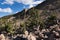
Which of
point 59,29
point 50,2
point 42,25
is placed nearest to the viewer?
point 59,29

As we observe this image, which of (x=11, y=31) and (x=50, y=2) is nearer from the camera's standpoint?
(x=11, y=31)

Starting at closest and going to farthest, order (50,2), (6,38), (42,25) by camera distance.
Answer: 1. (6,38)
2. (42,25)
3. (50,2)

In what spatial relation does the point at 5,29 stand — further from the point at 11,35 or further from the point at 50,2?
the point at 50,2

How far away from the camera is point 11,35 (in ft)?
188

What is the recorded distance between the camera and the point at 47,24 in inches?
2436

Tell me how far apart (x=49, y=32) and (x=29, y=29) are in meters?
7.59

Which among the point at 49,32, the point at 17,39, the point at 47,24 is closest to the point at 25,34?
the point at 17,39

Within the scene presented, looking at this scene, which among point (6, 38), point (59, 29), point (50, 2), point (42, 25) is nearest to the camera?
point (59, 29)

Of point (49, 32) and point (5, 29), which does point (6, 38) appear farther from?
point (49, 32)

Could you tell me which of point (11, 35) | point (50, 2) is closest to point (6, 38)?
point (11, 35)

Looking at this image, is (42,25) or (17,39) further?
(42,25)

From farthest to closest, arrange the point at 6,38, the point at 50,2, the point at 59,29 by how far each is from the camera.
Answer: the point at 50,2 < the point at 6,38 < the point at 59,29

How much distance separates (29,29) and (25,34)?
640cm

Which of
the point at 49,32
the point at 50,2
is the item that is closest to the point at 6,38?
the point at 49,32
